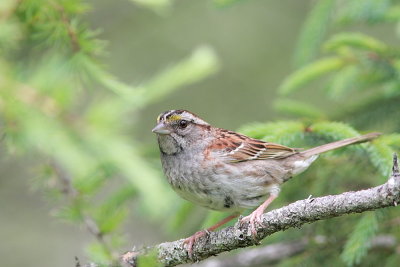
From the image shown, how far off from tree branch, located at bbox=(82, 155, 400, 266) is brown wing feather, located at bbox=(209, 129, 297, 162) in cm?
89

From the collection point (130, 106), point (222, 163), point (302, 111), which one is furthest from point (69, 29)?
point (302, 111)

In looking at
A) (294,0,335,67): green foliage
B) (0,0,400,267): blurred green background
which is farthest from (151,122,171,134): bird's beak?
(294,0,335,67): green foliage

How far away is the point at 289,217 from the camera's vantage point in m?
2.76

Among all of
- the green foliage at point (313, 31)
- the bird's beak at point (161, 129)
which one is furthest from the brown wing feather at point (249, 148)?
the green foliage at point (313, 31)

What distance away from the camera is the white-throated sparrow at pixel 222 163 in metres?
3.75

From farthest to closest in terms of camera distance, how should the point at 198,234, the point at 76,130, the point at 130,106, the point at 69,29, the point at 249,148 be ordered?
the point at 249,148
the point at 198,234
the point at 69,29
the point at 130,106
the point at 76,130

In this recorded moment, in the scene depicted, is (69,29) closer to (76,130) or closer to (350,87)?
(76,130)

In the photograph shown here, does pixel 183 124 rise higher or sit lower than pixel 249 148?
higher

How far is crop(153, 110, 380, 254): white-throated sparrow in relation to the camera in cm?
375

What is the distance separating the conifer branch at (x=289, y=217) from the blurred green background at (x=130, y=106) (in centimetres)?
30

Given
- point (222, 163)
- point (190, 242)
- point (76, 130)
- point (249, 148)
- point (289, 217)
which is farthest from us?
point (249, 148)

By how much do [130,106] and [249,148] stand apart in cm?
234

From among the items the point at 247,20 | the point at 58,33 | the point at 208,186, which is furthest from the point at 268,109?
the point at 58,33

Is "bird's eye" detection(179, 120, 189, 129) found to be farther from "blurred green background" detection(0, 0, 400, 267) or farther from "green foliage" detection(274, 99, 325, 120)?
"green foliage" detection(274, 99, 325, 120)
